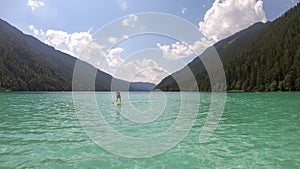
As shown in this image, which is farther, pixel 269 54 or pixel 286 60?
pixel 269 54

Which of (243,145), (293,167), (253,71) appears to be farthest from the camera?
(253,71)

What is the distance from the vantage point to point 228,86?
197250mm

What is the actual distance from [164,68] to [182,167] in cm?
1154

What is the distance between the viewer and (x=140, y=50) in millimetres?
17703

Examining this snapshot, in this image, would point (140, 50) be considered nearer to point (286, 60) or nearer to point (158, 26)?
point (158, 26)

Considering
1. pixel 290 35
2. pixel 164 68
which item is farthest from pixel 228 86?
pixel 164 68

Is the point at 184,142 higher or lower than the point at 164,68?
lower

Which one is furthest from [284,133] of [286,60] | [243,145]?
[286,60]

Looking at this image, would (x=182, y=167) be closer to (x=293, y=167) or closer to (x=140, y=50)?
(x=293, y=167)

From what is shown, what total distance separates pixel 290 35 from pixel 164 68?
208738mm

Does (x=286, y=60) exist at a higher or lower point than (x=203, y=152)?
higher

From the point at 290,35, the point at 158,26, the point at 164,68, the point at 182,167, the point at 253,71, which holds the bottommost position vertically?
the point at 182,167

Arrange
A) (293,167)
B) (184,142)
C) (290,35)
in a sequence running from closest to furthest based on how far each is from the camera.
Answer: (293,167), (184,142), (290,35)

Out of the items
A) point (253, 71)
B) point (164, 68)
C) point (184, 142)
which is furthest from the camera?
point (253, 71)
